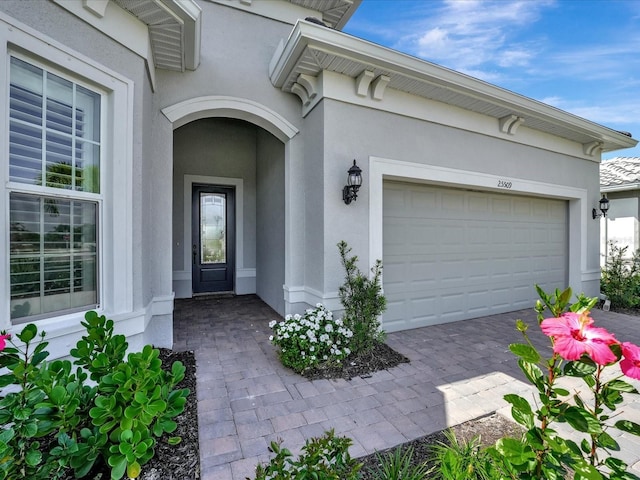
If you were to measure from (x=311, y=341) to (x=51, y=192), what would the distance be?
8.67 ft

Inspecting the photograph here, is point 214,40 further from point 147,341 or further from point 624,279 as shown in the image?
point 624,279

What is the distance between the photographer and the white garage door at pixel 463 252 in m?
4.57

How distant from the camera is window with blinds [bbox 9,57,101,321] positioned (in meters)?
2.17

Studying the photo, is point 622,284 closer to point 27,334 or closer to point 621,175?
point 621,175

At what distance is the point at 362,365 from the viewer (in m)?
3.38

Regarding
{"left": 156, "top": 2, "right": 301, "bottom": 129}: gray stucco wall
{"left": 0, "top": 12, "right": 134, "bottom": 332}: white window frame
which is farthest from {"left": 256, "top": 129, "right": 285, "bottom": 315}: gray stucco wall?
{"left": 0, "top": 12, "right": 134, "bottom": 332}: white window frame

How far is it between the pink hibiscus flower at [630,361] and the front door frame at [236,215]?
20.7 feet

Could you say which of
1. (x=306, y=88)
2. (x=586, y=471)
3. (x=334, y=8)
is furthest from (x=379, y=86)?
(x=586, y=471)

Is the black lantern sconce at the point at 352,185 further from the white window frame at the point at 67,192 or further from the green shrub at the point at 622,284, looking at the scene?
the green shrub at the point at 622,284

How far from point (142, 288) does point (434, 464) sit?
294cm

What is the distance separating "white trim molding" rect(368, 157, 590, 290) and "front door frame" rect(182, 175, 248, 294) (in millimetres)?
3611

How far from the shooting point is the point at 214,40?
4125 mm

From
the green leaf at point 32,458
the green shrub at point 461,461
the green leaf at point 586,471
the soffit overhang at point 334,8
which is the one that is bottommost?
the green shrub at point 461,461

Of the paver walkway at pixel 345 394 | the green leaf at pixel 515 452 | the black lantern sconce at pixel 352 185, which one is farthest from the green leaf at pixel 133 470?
the black lantern sconce at pixel 352 185
